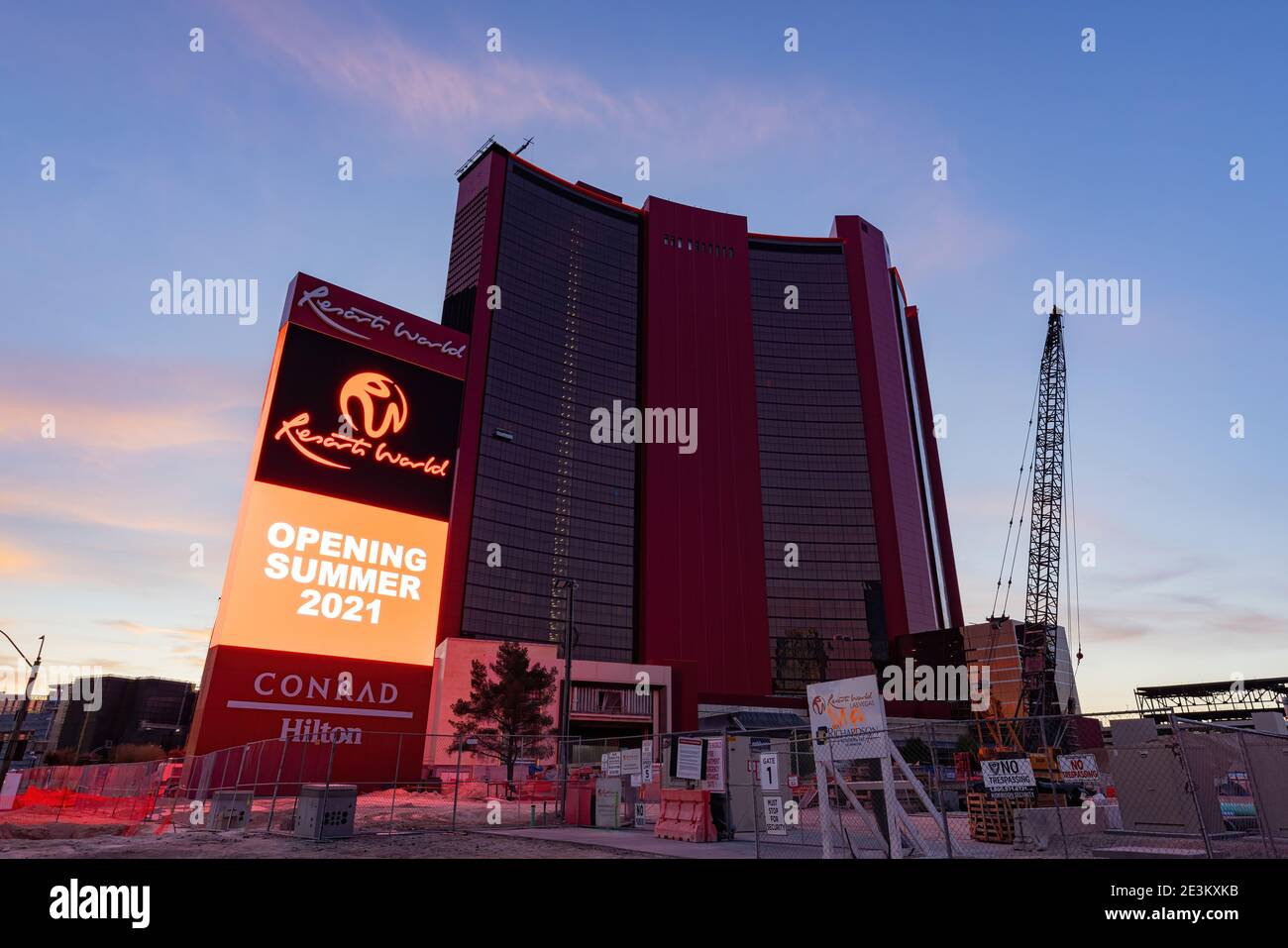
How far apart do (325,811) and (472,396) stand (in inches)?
3342

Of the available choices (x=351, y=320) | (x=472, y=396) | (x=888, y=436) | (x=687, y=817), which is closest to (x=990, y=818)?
(x=687, y=817)

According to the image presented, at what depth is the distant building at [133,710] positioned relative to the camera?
150 metres

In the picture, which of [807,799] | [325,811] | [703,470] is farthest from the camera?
[703,470]

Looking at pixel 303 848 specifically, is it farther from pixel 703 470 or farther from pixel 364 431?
pixel 703 470

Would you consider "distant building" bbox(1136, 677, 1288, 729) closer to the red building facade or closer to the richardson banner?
the red building facade

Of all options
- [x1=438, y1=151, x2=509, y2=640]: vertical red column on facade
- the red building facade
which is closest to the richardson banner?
[x1=438, y1=151, x2=509, y2=640]: vertical red column on facade

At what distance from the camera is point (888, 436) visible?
12188 centimetres

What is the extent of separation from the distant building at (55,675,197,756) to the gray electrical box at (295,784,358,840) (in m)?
160

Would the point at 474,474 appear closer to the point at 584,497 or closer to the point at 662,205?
the point at 584,497

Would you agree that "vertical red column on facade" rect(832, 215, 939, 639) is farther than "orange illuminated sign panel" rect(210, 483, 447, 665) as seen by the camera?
Yes

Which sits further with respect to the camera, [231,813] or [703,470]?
[703,470]

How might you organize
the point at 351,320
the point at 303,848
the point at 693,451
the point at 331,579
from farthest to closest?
the point at 693,451
the point at 351,320
the point at 331,579
the point at 303,848

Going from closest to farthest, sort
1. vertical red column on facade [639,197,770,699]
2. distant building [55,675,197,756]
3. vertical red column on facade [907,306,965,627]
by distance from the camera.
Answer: vertical red column on facade [639,197,770,699] → vertical red column on facade [907,306,965,627] → distant building [55,675,197,756]

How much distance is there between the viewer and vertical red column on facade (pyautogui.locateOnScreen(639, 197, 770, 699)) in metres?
101
